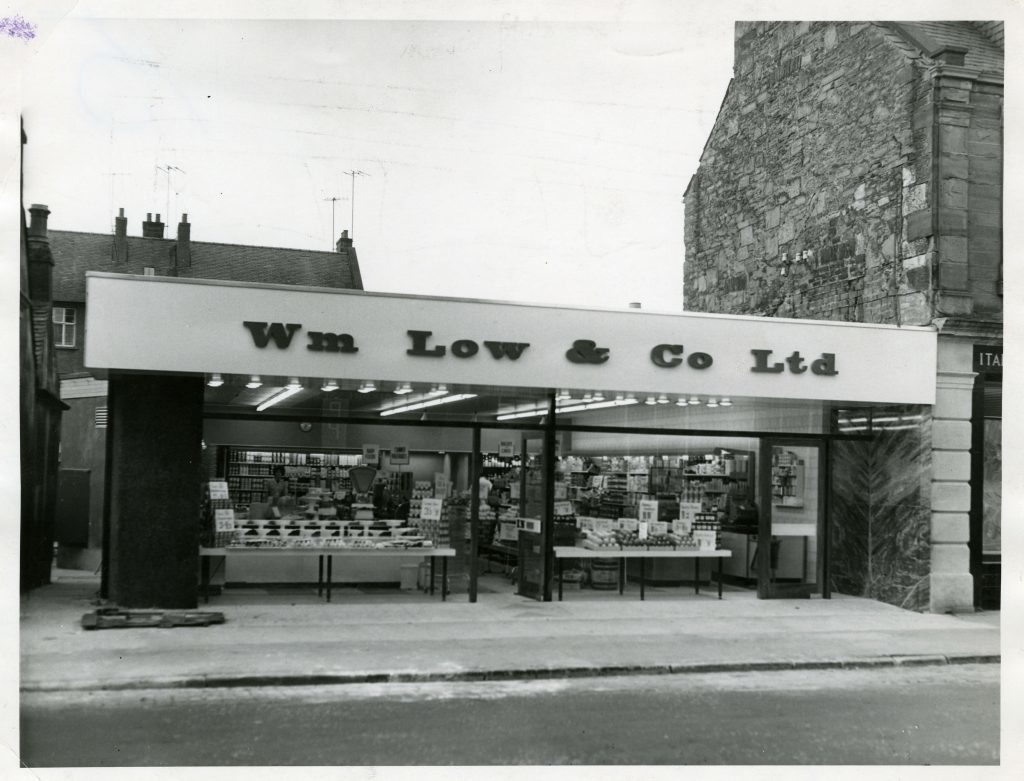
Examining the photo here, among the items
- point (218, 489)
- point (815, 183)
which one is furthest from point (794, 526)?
point (218, 489)

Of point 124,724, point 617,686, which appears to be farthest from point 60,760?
point 617,686

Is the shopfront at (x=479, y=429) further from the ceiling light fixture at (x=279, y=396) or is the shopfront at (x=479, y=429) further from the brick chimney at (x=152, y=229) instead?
the brick chimney at (x=152, y=229)

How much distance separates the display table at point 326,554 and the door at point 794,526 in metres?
4.86

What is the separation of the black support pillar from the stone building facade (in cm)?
965

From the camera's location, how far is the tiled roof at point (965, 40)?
14594 millimetres

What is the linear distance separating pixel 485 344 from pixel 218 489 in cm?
420

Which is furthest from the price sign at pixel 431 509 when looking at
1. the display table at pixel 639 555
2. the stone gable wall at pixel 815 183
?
the stone gable wall at pixel 815 183

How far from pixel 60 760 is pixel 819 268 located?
1418cm

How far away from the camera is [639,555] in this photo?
1531 centimetres

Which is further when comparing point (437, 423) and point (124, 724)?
point (437, 423)

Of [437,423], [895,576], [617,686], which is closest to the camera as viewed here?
[617,686]

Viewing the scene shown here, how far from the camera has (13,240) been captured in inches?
242

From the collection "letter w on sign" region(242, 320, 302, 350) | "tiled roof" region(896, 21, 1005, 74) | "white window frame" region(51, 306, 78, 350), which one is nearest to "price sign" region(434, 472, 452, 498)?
"letter w on sign" region(242, 320, 302, 350)

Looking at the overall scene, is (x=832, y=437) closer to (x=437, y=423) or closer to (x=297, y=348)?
(x=437, y=423)
